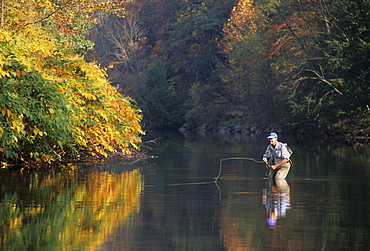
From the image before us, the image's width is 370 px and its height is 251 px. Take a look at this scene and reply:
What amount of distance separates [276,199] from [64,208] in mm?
4150

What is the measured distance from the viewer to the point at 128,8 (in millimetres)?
101188

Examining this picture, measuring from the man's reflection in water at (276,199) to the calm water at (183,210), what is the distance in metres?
0.02

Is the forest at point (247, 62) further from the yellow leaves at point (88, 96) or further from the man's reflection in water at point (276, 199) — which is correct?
the man's reflection in water at point (276, 199)

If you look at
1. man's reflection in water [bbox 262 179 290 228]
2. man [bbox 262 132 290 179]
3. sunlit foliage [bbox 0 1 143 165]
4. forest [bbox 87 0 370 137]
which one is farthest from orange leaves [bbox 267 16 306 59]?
man's reflection in water [bbox 262 179 290 228]

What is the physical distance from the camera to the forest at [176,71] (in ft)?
65.2

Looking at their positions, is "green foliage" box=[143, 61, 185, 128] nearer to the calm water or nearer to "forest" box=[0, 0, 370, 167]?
"forest" box=[0, 0, 370, 167]

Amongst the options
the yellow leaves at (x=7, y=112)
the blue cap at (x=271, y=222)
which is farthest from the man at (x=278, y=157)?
the blue cap at (x=271, y=222)

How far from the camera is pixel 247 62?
69938mm

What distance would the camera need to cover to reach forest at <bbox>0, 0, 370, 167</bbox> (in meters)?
19.9

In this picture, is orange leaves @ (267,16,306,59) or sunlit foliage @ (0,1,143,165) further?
orange leaves @ (267,16,306,59)

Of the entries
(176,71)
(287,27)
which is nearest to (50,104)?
(287,27)

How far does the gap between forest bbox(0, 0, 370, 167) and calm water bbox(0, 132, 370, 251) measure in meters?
1.80

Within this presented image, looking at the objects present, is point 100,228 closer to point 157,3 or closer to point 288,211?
point 288,211

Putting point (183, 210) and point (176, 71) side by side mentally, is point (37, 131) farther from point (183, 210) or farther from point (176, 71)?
point (176, 71)
